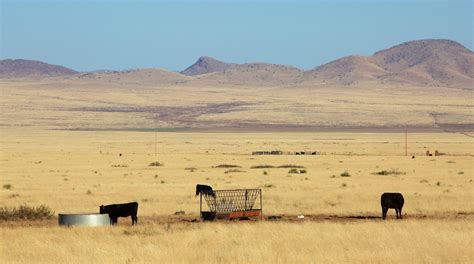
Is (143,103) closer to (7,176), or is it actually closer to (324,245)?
(7,176)

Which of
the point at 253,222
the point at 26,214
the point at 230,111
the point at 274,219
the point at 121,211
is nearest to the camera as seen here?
the point at 121,211

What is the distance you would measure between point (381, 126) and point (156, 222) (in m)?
129

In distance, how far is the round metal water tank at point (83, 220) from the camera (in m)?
20.8

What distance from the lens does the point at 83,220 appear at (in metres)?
20.8

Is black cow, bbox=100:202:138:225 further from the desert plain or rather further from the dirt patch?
the desert plain

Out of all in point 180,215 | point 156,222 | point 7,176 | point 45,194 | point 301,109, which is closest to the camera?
point 156,222

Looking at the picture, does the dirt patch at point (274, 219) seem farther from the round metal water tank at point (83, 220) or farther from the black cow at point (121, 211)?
the round metal water tank at point (83, 220)

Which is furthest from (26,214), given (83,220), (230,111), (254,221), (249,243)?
(230,111)

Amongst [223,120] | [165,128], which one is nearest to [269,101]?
[223,120]

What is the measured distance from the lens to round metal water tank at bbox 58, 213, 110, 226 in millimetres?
20844

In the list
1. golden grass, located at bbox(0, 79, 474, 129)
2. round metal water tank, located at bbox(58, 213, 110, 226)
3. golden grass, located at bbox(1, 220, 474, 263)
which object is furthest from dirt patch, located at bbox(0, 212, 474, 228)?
golden grass, located at bbox(0, 79, 474, 129)

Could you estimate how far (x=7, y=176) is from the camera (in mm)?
42250

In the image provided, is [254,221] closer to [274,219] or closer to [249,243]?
[274,219]

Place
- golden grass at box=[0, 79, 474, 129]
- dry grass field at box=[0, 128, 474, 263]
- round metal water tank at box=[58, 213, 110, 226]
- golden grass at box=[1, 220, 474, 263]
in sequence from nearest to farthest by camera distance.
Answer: golden grass at box=[1, 220, 474, 263] < dry grass field at box=[0, 128, 474, 263] < round metal water tank at box=[58, 213, 110, 226] < golden grass at box=[0, 79, 474, 129]
